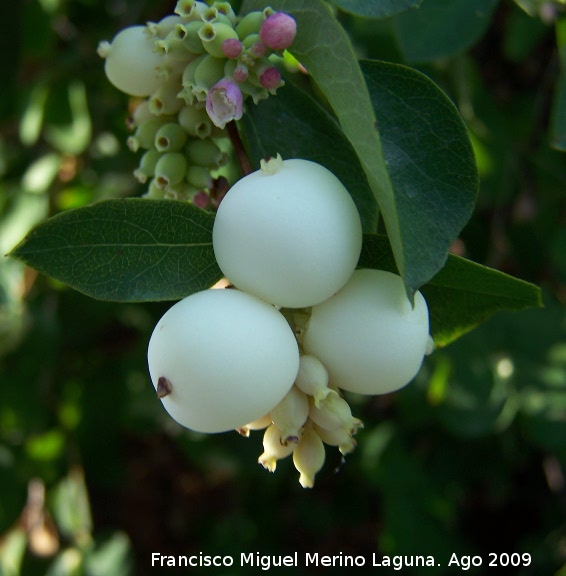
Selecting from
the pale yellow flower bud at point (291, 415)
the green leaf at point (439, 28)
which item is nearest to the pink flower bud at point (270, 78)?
the pale yellow flower bud at point (291, 415)

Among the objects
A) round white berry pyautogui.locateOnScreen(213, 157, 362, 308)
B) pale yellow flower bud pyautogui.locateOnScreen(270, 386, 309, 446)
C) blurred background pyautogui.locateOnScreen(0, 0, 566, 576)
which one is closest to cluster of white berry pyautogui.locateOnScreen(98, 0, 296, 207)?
round white berry pyautogui.locateOnScreen(213, 157, 362, 308)

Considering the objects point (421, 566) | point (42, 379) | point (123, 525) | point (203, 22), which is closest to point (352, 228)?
point (203, 22)

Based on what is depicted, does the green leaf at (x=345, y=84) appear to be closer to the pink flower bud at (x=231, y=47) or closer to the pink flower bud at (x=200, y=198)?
the pink flower bud at (x=231, y=47)

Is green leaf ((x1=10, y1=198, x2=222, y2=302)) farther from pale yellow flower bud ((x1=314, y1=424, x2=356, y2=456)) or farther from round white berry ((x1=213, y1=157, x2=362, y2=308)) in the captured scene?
pale yellow flower bud ((x1=314, y1=424, x2=356, y2=456))

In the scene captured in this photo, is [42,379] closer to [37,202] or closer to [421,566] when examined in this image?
[37,202]

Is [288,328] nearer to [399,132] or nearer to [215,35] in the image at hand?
[399,132]

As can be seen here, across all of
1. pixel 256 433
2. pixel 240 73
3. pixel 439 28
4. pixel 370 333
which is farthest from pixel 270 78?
pixel 256 433
